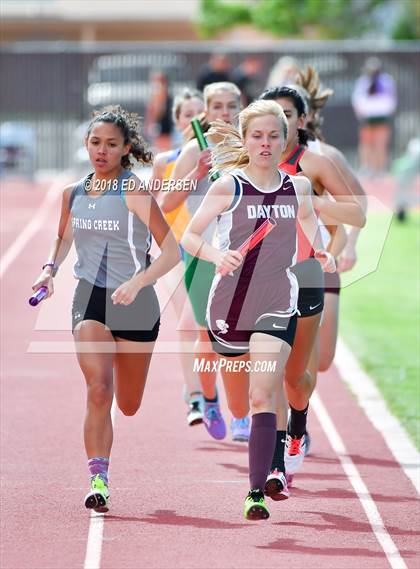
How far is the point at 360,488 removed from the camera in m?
8.65

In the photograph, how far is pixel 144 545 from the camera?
728 cm

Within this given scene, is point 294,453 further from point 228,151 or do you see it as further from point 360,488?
point 228,151

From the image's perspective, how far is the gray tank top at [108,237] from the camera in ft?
25.3

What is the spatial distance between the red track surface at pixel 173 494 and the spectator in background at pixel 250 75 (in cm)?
1526

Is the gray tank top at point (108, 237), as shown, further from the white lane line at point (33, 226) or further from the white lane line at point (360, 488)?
the white lane line at point (33, 226)

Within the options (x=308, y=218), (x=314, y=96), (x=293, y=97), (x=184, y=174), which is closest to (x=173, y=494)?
(x=308, y=218)

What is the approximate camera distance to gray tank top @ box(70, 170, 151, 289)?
771 cm

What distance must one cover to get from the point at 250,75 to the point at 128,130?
22.5m

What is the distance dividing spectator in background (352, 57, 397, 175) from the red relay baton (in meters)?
23.7

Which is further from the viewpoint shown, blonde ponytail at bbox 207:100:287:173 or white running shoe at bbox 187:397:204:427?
white running shoe at bbox 187:397:204:427

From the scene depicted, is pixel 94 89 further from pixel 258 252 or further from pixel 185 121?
pixel 258 252

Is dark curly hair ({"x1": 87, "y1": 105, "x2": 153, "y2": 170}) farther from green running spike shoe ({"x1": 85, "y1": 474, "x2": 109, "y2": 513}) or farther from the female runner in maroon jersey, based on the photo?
green running spike shoe ({"x1": 85, "y1": 474, "x2": 109, "y2": 513})

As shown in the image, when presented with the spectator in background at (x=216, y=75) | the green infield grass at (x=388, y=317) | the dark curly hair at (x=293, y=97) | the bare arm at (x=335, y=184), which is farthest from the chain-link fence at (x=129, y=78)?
the bare arm at (x=335, y=184)

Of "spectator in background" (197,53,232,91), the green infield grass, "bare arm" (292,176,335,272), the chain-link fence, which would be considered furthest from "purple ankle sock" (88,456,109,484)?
the chain-link fence
